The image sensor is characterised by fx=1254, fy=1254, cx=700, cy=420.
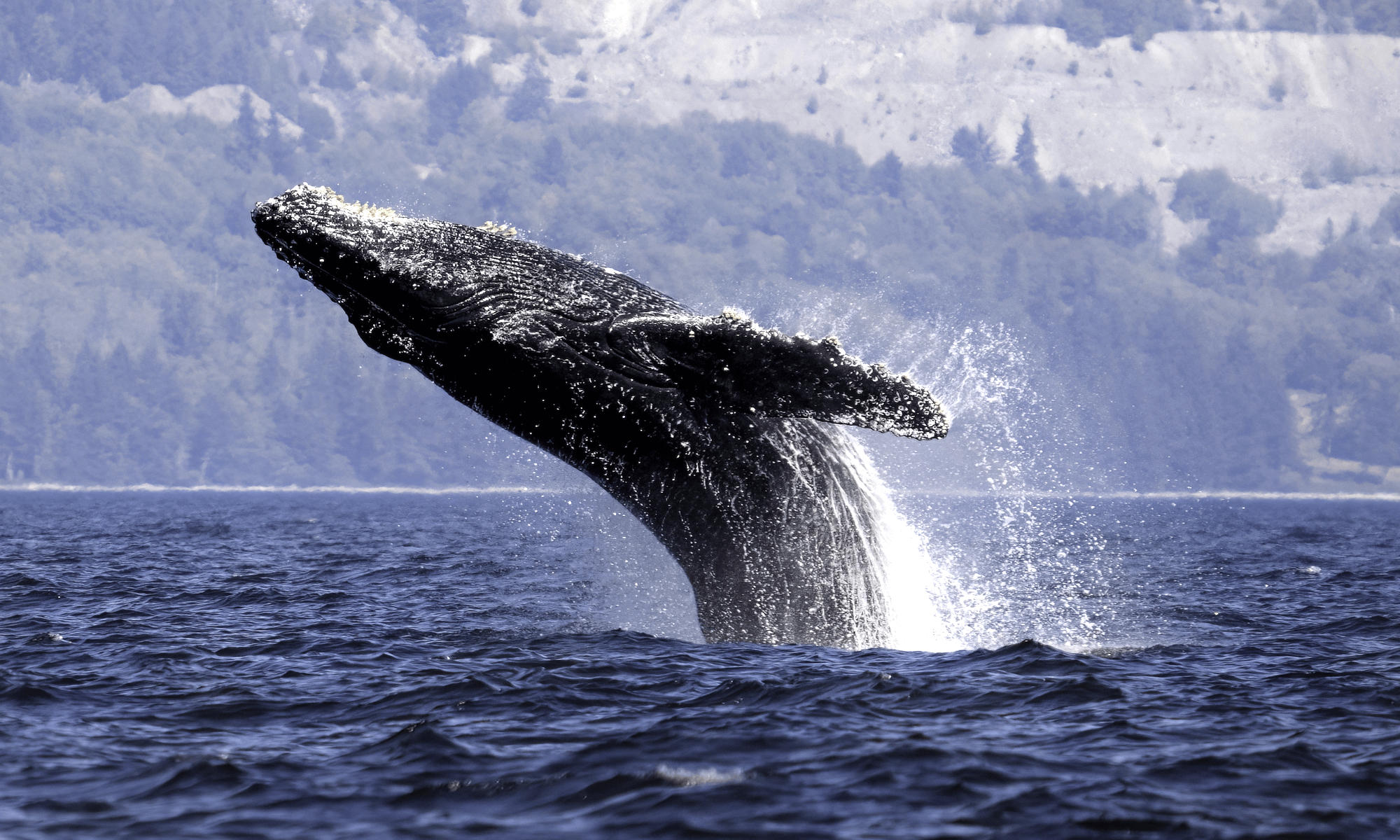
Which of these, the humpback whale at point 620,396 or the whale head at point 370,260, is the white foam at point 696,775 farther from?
Result: the whale head at point 370,260

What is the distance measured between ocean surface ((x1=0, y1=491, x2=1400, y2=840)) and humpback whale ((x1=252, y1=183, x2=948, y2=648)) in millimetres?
1000

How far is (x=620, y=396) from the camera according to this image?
11766 mm

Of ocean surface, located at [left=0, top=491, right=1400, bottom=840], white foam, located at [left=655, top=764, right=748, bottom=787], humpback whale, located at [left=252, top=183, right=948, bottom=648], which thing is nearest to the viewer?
ocean surface, located at [left=0, top=491, right=1400, bottom=840]

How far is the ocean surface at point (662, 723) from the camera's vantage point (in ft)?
25.9

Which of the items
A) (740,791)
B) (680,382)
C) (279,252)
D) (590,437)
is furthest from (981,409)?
(279,252)

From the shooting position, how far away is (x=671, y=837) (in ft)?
24.5

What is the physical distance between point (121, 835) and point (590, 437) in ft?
18.2

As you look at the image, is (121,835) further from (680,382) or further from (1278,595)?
(1278,595)

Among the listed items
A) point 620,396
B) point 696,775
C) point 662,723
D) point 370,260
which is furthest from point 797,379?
point 370,260

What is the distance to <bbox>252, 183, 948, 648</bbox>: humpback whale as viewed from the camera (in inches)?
464

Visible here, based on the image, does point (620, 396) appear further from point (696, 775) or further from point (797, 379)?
point (696, 775)

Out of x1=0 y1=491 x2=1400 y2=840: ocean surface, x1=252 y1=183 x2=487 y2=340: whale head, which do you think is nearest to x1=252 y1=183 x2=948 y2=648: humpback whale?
x1=252 y1=183 x2=487 y2=340: whale head

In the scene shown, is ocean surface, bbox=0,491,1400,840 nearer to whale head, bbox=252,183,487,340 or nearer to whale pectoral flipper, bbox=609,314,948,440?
whale pectoral flipper, bbox=609,314,948,440

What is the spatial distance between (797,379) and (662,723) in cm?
302
